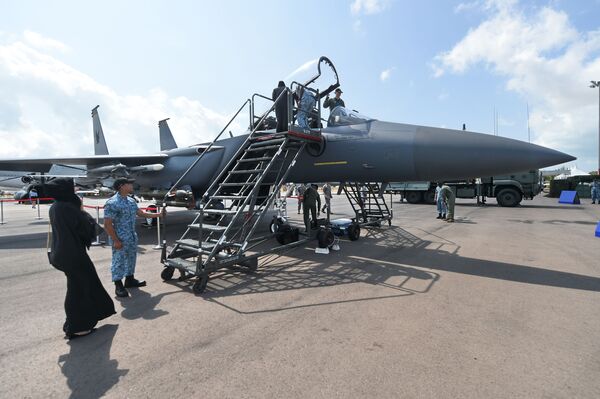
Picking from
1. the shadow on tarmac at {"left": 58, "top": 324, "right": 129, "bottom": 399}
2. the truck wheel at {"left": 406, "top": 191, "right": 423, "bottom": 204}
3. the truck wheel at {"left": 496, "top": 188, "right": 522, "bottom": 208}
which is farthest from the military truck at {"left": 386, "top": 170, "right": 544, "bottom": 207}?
the shadow on tarmac at {"left": 58, "top": 324, "right": 129, "bottom": 399}

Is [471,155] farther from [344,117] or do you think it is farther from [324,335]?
[324,335]

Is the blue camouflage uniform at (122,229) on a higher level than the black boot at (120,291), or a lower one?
higher

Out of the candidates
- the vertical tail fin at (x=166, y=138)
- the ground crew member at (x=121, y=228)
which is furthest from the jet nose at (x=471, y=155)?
the vertical tail fin at (x=166, y=138)

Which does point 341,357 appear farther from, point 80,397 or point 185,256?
point 185,256

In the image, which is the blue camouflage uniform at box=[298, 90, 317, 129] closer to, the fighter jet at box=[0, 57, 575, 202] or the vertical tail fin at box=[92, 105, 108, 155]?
the fighter jet at box=[0, 57, 575, 202]

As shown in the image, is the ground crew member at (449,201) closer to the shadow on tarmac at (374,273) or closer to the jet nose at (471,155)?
the shadow on tarmac at (374,273)

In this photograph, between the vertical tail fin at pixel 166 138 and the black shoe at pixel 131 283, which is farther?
the vertical tail fin at pixel 166 138

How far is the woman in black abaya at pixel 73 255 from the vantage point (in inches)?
120

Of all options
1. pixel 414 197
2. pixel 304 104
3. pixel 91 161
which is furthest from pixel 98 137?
pixel 414 197

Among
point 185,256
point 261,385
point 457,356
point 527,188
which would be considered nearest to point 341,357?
point 261,385

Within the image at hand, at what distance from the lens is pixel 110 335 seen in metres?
3.11

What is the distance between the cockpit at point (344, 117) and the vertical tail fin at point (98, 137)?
48.3 ft

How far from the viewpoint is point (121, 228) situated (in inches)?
165

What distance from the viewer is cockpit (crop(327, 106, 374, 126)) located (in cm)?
641
